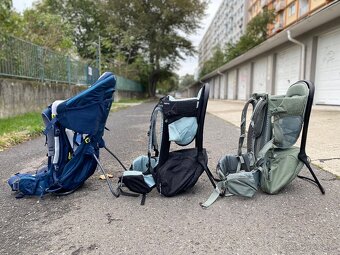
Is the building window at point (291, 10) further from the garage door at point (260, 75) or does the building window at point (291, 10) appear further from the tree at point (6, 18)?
the tree at point (6, 18)

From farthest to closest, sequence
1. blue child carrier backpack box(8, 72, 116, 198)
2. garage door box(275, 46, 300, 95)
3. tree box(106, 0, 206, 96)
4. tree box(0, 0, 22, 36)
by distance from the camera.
Answer: tree box(106, 0, 206, 96) → garage door box(275, 46, 300, 95) → tree box(0, 0, 22, 36) → blue child carrier backpack box(8, 72, 116, 198)

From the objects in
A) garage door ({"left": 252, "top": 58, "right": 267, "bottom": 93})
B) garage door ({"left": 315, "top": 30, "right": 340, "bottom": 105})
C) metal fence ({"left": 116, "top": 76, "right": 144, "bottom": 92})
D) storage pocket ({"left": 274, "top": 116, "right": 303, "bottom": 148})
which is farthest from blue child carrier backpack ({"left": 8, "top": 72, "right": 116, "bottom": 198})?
metal fence ({"left": 116, "top": 76, "right": 144, "bottom": 92})

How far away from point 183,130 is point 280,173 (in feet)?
3.28

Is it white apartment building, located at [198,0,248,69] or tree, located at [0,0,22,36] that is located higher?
white apartment building, located at [198,0,248,69]

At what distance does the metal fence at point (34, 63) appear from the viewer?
28.1 feet

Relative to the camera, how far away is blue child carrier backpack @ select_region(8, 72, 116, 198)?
8.71ft

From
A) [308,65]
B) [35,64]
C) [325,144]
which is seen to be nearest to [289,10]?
[308,65]

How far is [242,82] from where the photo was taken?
22.8 meters

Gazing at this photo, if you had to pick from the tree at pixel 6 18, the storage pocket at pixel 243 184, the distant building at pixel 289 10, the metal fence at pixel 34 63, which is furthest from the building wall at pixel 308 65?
the distant building at pixel 289 10

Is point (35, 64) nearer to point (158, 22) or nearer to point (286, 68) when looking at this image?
point (286, 68)

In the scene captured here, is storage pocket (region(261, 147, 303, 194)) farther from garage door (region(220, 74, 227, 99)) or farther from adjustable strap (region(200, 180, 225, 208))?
garage door (region(220, 74, 227, 99))

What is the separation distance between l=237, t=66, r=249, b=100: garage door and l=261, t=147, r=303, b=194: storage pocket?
1883cm

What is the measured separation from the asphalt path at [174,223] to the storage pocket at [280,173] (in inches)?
3.7

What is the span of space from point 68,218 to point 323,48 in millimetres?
11244
